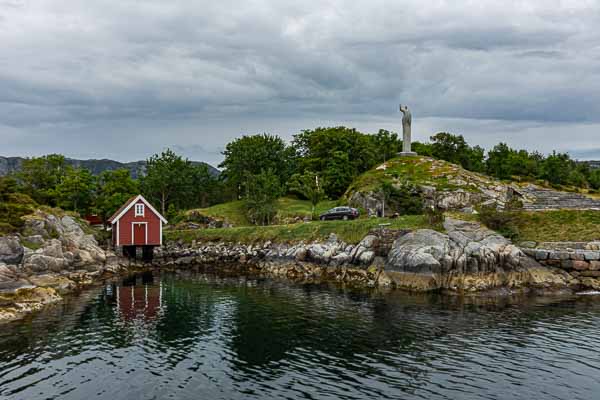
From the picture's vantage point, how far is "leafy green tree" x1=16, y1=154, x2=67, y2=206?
3590 inches

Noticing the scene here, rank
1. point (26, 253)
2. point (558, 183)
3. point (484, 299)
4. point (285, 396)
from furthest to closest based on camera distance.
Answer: point (558, 183) → point (26, 253) → point (484, 299) → point (285, 396)

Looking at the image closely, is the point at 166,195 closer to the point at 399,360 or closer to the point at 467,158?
the point at 467,158

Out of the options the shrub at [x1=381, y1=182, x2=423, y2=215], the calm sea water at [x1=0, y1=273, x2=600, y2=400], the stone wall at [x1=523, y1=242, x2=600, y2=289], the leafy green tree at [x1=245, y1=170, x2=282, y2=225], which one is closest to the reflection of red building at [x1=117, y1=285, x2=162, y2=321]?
the calm sea water at [x1=0, y1=273, x2=600, y2=400]

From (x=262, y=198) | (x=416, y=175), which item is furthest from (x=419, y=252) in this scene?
(x=262, y=198)

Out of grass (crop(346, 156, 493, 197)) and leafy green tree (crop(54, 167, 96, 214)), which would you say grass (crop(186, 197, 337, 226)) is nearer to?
grass (crop(346, 156, 493, 197))

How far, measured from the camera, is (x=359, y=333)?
30219mm

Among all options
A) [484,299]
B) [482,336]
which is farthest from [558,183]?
[482,336]

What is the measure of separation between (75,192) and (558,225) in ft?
267

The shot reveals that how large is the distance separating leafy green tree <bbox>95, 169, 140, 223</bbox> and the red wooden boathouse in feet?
57.7

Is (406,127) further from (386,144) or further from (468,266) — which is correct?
(468,266)

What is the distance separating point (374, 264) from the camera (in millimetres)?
51906

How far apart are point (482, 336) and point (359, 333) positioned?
25.4 ft

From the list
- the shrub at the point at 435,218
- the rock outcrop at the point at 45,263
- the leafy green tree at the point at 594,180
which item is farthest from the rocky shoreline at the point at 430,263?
the leafy green tree at the point at 594,180

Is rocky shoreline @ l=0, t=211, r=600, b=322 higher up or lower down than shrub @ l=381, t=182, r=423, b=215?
lower down
